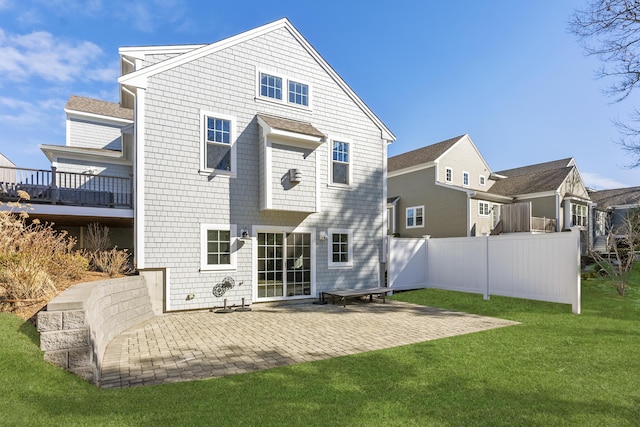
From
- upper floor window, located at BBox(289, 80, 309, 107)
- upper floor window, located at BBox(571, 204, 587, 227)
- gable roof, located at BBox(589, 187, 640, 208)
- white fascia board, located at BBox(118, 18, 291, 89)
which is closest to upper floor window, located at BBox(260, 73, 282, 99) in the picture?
upper floor window, located at BBox(289, 80, 309, 107)

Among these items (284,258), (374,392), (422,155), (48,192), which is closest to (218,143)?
(284,258)

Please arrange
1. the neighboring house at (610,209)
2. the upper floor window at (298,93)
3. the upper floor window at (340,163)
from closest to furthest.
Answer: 1. the upper floor window at (298,93)
2. the upper floor window at (340,163)
3. the neighboring house at (610,209)

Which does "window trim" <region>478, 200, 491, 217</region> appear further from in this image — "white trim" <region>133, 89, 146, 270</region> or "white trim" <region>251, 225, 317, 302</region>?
"white trim" <region>133, 89, 146, 270</region>

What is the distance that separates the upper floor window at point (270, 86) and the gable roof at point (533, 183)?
1925cm

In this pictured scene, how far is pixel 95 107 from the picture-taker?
55.1ft

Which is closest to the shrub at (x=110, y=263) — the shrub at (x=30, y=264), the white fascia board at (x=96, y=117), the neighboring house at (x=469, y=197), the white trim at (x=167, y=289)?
the shrub at (x=30, y=264)

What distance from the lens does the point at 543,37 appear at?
36.9 ft

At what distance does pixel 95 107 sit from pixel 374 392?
19.5 m

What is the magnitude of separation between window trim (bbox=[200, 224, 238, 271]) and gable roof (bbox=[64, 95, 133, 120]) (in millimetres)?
11493

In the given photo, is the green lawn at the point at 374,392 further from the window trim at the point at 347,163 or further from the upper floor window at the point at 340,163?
the upper floor window at the point at 340,163

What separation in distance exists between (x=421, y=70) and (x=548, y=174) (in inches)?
588

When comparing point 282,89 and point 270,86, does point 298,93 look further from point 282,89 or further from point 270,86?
point 270,86

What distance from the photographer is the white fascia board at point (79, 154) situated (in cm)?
1185

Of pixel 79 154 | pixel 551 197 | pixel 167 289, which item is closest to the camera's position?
pixel 167 289
